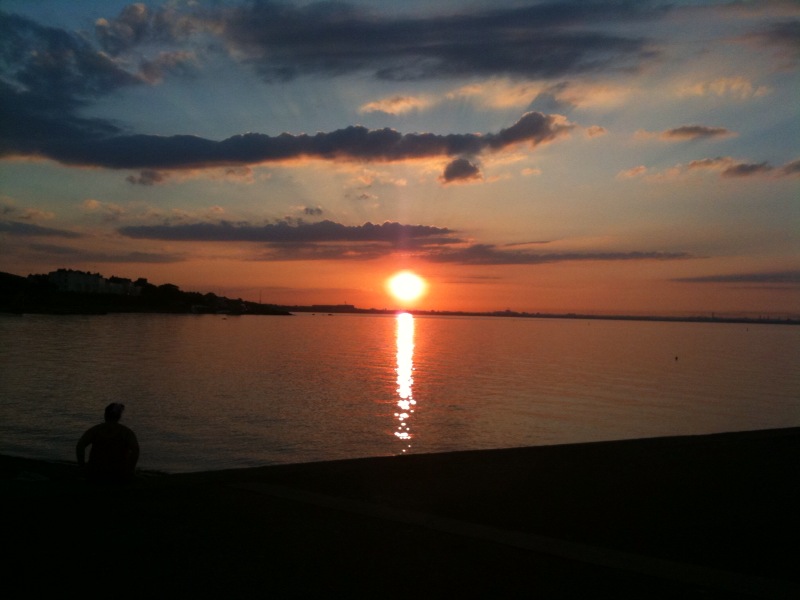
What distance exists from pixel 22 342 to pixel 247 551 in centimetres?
7490

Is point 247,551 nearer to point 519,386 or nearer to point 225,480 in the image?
point 225,480

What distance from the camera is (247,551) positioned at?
6.69 metres

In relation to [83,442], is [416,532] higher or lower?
lower

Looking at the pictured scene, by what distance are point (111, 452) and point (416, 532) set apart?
474 centimetres

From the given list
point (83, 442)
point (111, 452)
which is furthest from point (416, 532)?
point (83, 442)

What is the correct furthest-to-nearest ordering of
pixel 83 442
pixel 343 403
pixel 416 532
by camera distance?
pixel 343 403 → pixel 83 442 → pixel 416 532

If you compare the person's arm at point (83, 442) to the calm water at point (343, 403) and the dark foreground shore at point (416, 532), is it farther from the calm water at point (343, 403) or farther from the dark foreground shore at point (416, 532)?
the calm water at point (343, 403)

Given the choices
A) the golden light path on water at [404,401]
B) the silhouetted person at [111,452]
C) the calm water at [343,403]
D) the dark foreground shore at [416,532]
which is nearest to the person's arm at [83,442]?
the silhouetted person at [111,452]

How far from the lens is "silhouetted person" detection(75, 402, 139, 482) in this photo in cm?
943

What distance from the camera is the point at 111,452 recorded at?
947 cm

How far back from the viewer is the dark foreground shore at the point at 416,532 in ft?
19.8

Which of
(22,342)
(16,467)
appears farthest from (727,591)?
(22,342)

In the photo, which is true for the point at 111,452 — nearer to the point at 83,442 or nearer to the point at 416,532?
the point at 83,442

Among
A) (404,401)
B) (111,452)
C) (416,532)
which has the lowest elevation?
(404,401)
